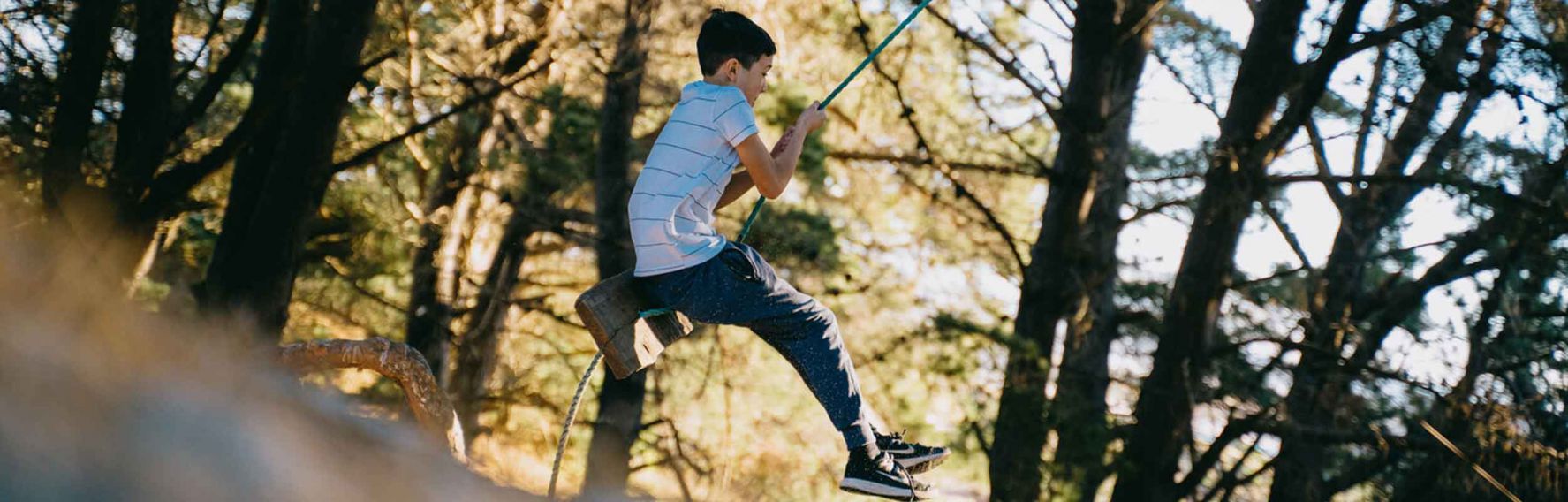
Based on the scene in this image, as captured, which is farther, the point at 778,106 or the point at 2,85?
the point at 778,106

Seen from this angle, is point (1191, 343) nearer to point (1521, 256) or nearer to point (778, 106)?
point (1521, 256)

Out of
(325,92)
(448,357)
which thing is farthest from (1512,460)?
(448,357)

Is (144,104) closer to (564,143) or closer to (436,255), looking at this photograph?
(564,143)

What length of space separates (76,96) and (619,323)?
448 cm

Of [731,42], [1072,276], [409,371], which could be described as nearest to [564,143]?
[1072,276]

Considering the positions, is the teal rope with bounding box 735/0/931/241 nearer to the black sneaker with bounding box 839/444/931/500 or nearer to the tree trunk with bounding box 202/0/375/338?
the black sneaker with bounding box 839/444/931/500

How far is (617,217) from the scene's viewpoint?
1429 cm

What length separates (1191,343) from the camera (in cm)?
1113

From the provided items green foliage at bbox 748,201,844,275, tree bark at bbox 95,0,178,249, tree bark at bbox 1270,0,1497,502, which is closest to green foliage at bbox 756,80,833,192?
green foliage at bbox 748,201,844,275

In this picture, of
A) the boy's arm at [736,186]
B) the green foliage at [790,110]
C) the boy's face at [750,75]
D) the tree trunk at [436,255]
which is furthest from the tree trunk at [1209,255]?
the tree trunk at [436,255]

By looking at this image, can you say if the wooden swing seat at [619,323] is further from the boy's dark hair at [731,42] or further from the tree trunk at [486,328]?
the tree trunk at [486,328]

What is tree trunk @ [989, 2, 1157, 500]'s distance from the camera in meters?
11.5

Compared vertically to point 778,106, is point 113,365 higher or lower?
lower

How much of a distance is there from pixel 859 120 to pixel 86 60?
36.5ft
